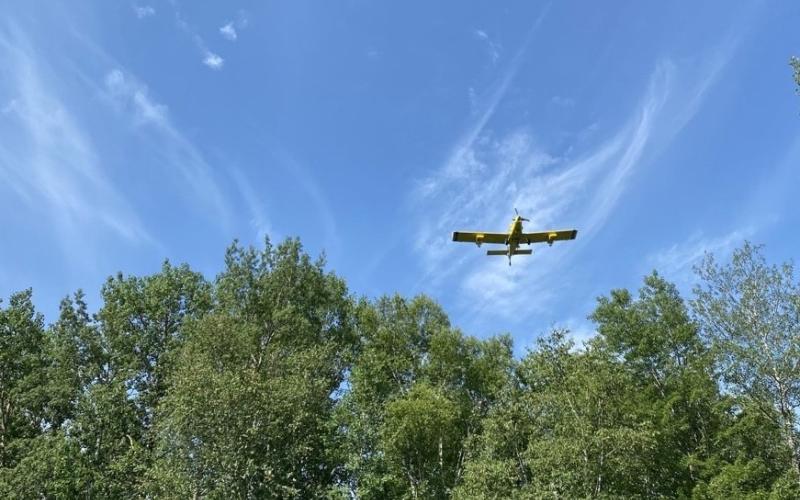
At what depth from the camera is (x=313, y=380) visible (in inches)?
1246

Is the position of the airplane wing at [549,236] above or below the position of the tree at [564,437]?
above

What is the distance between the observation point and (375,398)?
109 ft

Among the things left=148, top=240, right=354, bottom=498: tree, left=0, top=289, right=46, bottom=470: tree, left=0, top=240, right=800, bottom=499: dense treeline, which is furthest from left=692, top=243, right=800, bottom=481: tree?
left=0, top=289, right=46, bottom=470: tree

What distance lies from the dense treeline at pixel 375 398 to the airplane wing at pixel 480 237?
24.7 feet

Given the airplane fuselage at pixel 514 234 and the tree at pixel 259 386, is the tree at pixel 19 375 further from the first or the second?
the airplane fuselage at pixel 514 234

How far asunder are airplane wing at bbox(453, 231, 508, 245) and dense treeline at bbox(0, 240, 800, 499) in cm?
753

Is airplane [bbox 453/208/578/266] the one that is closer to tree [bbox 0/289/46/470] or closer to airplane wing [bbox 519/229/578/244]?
airplane wing [bbox 519/229/578/244]

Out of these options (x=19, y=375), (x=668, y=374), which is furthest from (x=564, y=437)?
(x=19, y=375)

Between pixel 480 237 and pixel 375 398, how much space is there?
42.7ft

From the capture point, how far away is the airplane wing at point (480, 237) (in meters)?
25.5

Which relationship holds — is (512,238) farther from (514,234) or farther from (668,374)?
(668,374)

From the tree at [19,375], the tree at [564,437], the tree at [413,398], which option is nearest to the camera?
the tree at [564,437]

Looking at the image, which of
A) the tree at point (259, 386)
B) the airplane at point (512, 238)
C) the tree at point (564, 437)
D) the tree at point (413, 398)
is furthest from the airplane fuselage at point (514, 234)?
the tree at point (259, 386)

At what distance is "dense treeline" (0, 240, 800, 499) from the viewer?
26531 millimetres
